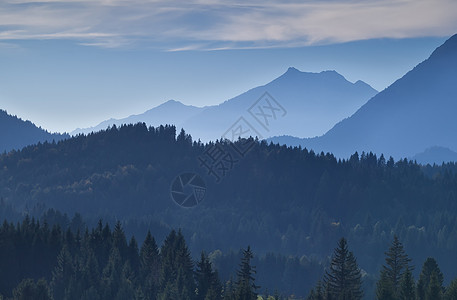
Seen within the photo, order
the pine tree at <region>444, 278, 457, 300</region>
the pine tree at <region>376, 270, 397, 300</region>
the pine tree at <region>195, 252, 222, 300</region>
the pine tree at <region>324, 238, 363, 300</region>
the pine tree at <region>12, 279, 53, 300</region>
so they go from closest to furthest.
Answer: the pine tree at <region>444, 278, 457, 300</region> → the pine tree at <region>376, 270, 397, 300</region> → the pine tree at <region>324, 238, 363, 300</region> → the pine tree at <region>12, 279, 53, 300</region> → the pine tree at <region>195, 252, 222, 300</region>

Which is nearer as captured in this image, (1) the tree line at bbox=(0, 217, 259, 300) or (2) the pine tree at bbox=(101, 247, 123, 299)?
(1) the tree line at bbox=(0, 217, 259, 300)

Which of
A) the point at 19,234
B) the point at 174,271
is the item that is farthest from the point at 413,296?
the point at 19,234

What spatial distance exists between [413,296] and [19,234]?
251ft

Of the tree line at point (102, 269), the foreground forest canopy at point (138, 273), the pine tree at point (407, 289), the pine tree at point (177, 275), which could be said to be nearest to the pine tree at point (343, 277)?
the foreground forest canopy at point (138, 273)

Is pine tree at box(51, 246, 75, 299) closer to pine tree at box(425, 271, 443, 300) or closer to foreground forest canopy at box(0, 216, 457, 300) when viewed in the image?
foreground forest canopy at box(0, 216, 457, 300)

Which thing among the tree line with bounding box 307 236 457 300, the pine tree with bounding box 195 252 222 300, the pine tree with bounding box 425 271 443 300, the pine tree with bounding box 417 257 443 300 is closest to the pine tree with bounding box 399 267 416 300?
the tree line with bounding box 307 236 457 300

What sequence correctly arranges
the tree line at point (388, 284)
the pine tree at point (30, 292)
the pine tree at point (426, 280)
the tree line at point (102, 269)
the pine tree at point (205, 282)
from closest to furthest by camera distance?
the tree line at point (388, 284)
the pine tree at point (426, 280)
the pine tree at point (30, 292)
the tree line at point (102, 269)
the pine tree at point (205, 282)

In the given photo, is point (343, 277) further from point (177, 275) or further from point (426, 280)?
point (177, 275)

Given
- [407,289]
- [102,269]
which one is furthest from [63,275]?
[407,289]

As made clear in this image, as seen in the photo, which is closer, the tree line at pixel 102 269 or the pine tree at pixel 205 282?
the tree line at pixel 102 269

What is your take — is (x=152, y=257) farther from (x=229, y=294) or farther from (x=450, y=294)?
(x=450, y=294)

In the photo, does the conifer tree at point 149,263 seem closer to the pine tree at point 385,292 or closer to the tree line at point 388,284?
the tree line at point 388,284

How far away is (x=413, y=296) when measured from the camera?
11806 centimetres

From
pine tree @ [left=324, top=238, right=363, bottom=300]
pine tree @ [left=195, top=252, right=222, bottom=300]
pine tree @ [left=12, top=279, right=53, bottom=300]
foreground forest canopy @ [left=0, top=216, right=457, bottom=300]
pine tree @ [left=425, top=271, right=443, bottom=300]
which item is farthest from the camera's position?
pine tree @ [left=195, top=252, right=222, bottom=300]
